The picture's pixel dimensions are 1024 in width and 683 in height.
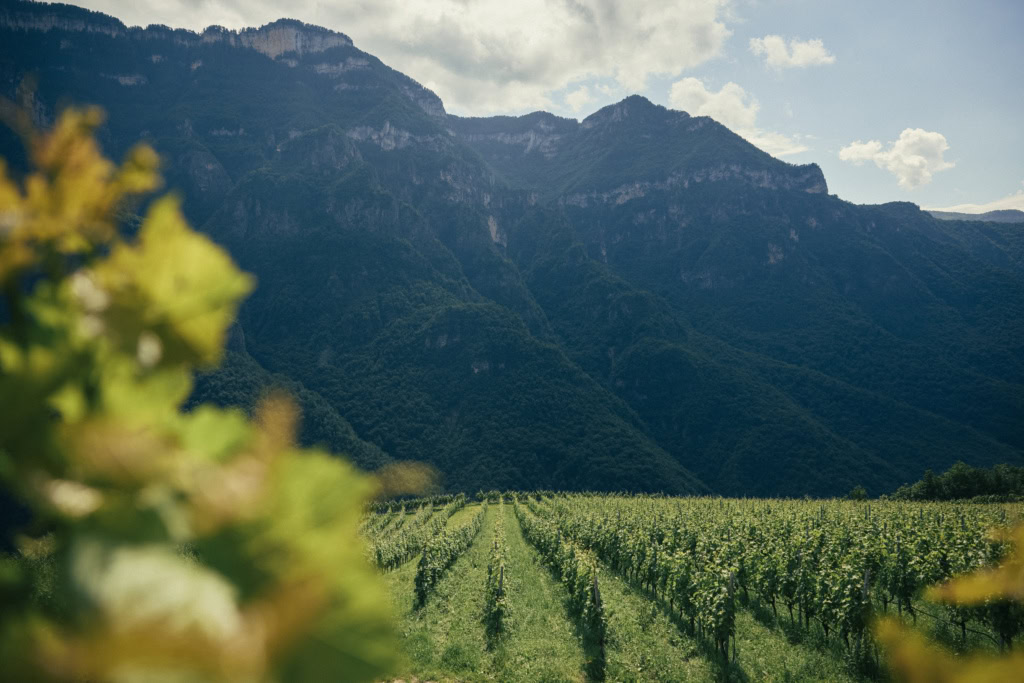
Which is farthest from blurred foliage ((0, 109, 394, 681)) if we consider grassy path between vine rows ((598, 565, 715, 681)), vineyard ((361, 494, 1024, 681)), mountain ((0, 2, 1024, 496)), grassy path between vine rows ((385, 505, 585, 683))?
mountain ((0, 2, 1024, 496))

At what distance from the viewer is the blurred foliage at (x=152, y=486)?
58 centimetres

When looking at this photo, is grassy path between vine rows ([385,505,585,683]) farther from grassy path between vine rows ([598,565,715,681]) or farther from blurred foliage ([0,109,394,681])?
blurred foliage ([0,109,394,681])

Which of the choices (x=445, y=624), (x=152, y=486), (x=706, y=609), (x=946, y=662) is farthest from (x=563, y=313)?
(x=152, y=486)

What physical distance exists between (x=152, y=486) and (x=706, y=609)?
16.6 metres

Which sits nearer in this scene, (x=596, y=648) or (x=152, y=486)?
(x=152, y=486)

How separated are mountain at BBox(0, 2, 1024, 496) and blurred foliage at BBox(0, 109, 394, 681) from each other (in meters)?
108

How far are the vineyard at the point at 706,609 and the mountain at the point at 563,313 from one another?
85633 mm

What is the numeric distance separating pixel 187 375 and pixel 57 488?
8.6 inches

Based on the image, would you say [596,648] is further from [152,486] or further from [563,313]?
[563,313]

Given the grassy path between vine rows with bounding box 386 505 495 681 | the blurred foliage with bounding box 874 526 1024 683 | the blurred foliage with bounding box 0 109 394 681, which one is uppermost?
the blurred foliage with bounding box 0 109 394 681

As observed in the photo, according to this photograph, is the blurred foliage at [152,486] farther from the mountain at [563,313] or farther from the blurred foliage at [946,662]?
the mountain at [563,313]

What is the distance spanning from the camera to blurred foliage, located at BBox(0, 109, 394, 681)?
1.91 feet

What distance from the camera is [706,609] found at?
14391mm

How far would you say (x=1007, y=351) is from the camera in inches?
5546
